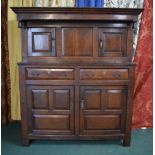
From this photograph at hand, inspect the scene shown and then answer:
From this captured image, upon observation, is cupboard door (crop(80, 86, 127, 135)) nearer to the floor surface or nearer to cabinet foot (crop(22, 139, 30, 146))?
the floor surface

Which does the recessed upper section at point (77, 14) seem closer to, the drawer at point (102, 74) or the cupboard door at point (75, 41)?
→ the cupboard door at point (75, 41)

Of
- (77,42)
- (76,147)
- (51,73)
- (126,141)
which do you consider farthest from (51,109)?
(126,141)

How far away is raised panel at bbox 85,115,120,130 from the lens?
87.4 inches

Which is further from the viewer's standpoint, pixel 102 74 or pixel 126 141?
pixel 126 141

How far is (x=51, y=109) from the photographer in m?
2.21

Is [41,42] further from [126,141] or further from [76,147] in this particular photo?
[126,141]

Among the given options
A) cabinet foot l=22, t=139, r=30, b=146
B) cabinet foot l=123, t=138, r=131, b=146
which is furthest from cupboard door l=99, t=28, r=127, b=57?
cabinet foot l=22, t=139, r=30, b=146

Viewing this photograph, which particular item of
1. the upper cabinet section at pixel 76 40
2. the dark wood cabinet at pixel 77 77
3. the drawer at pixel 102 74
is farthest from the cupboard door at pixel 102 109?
the upper cabinet section at pixel 76 40

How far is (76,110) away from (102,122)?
31 centimetres

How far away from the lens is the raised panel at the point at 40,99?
7.11 ft

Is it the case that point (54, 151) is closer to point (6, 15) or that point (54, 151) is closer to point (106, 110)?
point (106, 110)

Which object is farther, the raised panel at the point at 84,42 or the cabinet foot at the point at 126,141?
the cabinet foot at the point at 126,141

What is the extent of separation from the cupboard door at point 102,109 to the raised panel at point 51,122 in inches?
6.9

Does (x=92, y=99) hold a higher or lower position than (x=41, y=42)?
lower
